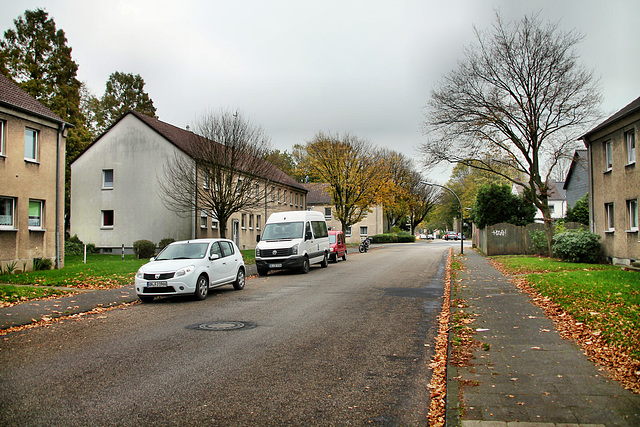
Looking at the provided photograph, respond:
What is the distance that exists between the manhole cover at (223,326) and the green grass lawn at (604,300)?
5621mm

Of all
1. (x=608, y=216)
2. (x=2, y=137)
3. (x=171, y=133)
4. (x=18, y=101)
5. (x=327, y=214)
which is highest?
(x=171, y=133)

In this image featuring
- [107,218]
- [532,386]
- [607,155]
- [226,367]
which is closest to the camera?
[532,386]

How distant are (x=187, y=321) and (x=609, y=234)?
1935 centimetres

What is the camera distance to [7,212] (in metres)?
19.3

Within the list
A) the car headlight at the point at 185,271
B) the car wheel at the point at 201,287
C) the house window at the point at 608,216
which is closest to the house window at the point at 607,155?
the house window at the point at 608,216

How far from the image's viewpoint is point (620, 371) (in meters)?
5.55

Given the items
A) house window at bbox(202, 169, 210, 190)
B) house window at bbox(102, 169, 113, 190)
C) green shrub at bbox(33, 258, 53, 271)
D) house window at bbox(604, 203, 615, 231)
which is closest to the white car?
green shrub at bbox(33, 258, 53, 271)

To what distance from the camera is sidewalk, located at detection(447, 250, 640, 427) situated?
4.29 metres

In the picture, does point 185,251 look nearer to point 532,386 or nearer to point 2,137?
point 532,386

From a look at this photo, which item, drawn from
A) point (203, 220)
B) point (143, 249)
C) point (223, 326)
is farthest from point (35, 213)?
point (203, 220)

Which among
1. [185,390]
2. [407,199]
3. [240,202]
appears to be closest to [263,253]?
[240,202]

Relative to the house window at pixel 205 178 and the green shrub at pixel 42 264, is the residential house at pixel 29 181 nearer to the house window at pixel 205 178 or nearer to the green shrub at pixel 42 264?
the green shrub at pixel 42 264

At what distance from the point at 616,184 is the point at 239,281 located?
52.7ft

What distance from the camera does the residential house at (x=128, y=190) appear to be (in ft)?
114
